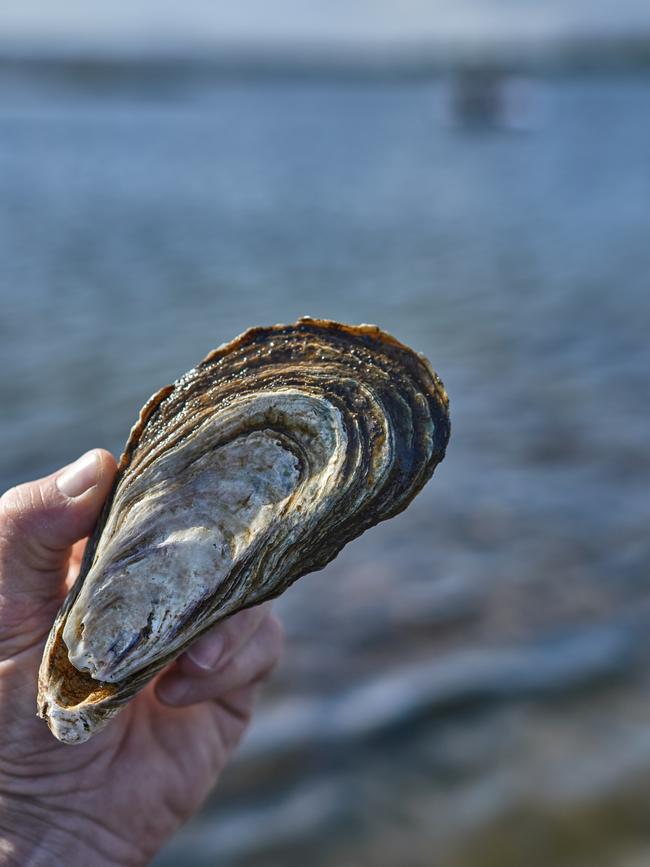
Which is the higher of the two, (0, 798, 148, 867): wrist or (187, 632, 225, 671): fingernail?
(187, 632, 225, 671): fingernail

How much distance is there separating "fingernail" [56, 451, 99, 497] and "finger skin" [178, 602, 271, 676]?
0.56 meters

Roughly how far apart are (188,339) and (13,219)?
31.1 ft

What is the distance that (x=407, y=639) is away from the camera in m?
4.54

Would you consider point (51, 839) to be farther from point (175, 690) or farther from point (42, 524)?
point (42, 524)

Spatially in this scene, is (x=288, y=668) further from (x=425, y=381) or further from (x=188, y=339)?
(x=188, y=339)

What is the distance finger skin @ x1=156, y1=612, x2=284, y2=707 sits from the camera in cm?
260

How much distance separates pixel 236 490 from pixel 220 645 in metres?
0.71

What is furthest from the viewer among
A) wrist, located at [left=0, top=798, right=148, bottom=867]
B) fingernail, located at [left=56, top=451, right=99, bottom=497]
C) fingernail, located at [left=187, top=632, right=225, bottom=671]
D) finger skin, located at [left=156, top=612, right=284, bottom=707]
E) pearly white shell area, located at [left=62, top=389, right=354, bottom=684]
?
finger skin, located at [left=156, top=612, right=284, bottom=707]

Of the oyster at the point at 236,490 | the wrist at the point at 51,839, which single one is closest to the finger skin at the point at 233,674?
the wrist at the point at 51,839

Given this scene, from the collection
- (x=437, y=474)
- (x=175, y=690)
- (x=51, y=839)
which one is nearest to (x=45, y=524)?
(x=175, y=690)

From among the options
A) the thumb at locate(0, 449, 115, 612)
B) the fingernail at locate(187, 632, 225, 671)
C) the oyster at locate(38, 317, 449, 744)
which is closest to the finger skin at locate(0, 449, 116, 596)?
the thumb at locate(0, 449, 115, 612)

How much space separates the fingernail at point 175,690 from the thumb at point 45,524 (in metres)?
0.44

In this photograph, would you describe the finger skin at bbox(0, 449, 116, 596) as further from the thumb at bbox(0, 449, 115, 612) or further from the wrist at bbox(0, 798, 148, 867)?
the wrist at bbox(0, 798, 148, 867)

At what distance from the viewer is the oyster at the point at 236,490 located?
190 centimetres
